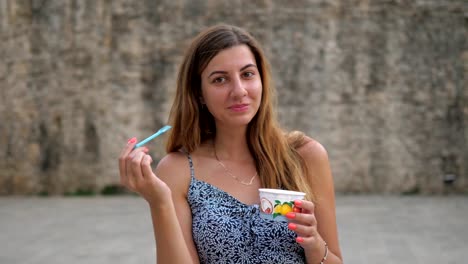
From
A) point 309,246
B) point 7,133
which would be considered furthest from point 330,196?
point 7,133

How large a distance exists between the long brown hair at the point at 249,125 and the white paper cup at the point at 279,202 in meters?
0.20

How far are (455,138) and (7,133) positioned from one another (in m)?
6.44

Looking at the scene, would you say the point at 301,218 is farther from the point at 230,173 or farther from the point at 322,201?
the point at 230,173

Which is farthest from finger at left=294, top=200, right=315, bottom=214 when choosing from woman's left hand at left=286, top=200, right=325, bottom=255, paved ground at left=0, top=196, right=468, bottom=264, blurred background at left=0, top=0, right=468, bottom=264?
blurred background at left=0, top=0, right=468, bottom=264

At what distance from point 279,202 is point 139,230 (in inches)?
211

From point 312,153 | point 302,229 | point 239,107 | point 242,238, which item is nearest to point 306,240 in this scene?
point 302,229

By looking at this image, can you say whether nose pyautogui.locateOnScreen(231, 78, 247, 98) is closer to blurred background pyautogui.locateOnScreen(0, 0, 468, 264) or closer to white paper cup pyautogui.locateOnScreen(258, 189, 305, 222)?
white paper cup pyautogui.locateOnScreen(258, 189, 305, 222)

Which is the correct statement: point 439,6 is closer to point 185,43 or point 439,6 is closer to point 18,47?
point 185,43

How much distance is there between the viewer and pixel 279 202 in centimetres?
187

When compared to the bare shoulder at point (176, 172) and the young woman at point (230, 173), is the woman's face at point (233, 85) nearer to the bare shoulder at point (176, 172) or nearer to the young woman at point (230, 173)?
the young woman at point (230, 173)

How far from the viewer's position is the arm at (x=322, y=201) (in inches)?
81.2

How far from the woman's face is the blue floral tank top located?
0.29 meters

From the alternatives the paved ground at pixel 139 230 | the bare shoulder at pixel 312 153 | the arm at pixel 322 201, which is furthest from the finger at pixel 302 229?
the paved ground at pixel 139 230

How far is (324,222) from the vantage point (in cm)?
211
